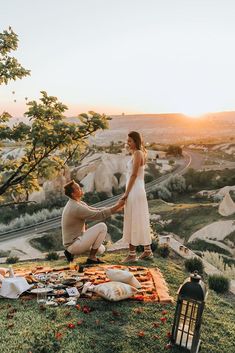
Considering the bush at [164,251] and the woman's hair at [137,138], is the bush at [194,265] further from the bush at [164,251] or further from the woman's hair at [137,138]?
the woman's hair at [137,138]

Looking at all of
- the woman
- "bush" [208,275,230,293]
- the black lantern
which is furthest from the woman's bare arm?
the black lantern

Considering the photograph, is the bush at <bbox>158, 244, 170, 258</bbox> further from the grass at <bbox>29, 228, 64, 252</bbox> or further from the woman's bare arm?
the grass at <bbox>29, 228, 64, 252</bbox>

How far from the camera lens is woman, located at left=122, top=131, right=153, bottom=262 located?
22.1 ft

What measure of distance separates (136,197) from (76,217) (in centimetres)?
113

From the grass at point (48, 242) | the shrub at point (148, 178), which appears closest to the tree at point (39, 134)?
the grass at point (48, 242)

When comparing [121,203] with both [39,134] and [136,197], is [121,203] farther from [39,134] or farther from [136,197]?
[39,134]

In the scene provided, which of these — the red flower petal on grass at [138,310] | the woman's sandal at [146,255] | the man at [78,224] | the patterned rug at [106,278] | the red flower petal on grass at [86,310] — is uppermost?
the man at [78,224]

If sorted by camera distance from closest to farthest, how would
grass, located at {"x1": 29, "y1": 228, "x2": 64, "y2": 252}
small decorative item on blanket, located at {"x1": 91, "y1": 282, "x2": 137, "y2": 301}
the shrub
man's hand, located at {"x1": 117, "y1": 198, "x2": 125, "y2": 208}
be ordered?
small decorative item on blanket, located at {"x1": 91, "y1": 282, "x2": 137, "y2": 301}, man's hand, located at {"x1": 117, "y1": 198, "x2": 125, "y2": 208}, grass, located at {"x1": 29, "y1": 228, "x2": 64, "y2": 252}, the shrub

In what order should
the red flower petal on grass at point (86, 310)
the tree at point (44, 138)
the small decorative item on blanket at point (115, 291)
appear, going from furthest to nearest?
the tree at point (44, 138)
the small decorative item on blanket at point (115, 291)
the red flower petal on grass at point (86, 310)

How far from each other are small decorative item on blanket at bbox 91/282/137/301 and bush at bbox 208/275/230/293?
6.76 feet

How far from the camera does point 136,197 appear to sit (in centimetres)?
687

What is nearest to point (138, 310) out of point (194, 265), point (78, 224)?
point (78, 224)

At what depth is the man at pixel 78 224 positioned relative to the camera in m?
6.46

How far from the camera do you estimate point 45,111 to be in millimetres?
6363
